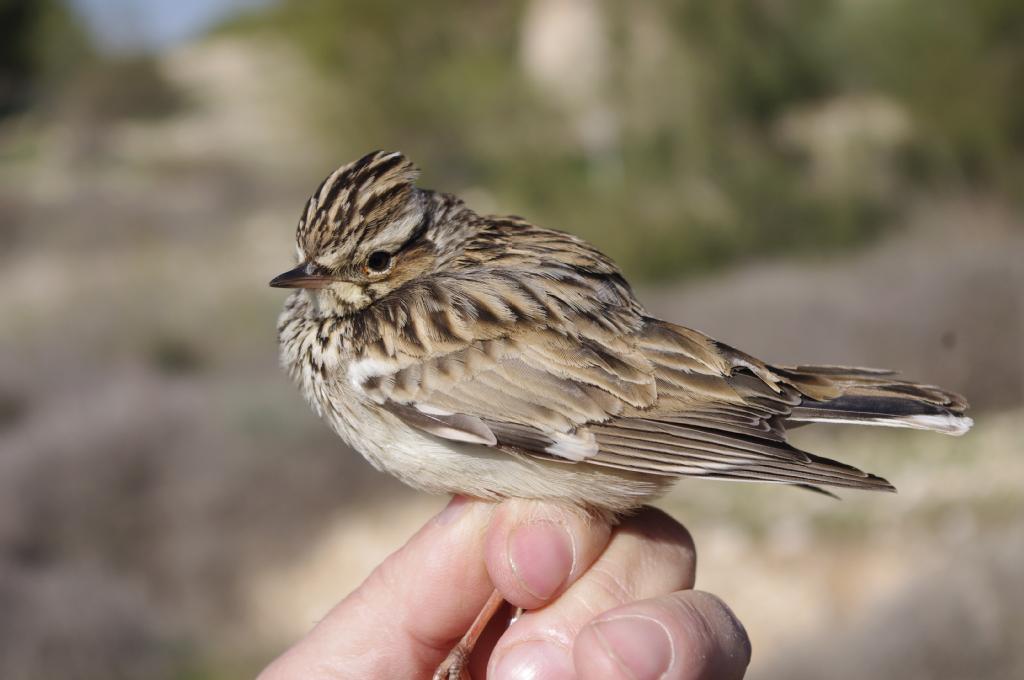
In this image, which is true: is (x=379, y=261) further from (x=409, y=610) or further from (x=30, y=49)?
(x=30, y=49)

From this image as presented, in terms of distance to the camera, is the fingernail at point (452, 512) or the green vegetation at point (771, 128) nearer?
the fingernail at point (452, 512)

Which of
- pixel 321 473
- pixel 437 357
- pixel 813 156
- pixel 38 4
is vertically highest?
pixel 38 4

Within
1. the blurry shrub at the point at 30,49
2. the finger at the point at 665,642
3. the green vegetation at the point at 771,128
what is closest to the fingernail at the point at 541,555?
the finger at the point at 665,642

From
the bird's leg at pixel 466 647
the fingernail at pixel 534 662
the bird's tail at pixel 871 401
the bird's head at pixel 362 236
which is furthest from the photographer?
the bird's head at pixel 362 236

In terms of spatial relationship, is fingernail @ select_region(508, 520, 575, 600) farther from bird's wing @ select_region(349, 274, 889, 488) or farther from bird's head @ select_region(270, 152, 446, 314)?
bird's head @ select_region(270, 152, 446, 314)

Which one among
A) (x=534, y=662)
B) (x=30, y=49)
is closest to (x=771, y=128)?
(x=534, y=662)

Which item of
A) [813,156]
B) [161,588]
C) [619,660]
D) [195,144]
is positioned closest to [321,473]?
[161,588]

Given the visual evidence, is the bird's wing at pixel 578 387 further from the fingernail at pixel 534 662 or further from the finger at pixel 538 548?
the fingernail at pixel 534 662

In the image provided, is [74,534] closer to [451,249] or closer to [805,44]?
[451,249]
